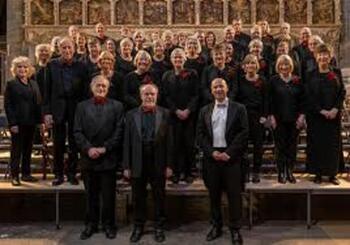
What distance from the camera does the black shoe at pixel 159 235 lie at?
6.86m

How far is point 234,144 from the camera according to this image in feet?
22.3

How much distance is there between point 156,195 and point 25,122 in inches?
90.9

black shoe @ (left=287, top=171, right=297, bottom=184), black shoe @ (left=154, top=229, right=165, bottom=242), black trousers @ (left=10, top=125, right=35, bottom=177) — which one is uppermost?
black trousers @ (left=10, top=125, right=35, bottom=177)

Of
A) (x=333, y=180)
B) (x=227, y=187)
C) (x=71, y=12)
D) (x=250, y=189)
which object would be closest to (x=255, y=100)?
(x=250, y=189)

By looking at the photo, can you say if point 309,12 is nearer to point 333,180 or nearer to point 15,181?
point 333,180

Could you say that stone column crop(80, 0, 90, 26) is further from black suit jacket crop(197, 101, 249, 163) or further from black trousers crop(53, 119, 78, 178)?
black suit jacket crop(197, 101, 249, 163)

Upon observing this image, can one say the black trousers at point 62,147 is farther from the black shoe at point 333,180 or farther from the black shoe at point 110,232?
the black shoe at point 333,180

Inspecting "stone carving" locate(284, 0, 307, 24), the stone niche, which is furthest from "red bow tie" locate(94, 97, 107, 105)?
"stone carving" locate(284, 0, 307, 24)

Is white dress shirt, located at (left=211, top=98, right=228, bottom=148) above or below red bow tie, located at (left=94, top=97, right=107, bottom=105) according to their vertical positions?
below

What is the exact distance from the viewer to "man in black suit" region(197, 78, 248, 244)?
268 inches

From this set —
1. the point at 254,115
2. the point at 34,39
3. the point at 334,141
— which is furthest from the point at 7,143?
the point at 334,141

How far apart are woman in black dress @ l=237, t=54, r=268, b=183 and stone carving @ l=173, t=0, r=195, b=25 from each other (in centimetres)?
878

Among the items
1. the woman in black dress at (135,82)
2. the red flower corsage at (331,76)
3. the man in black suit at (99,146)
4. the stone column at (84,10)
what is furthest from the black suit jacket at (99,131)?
the stone column at (84,10)

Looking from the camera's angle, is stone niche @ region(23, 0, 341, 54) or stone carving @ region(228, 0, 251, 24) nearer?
stone niche @ region(23, 0, 341, 54)
